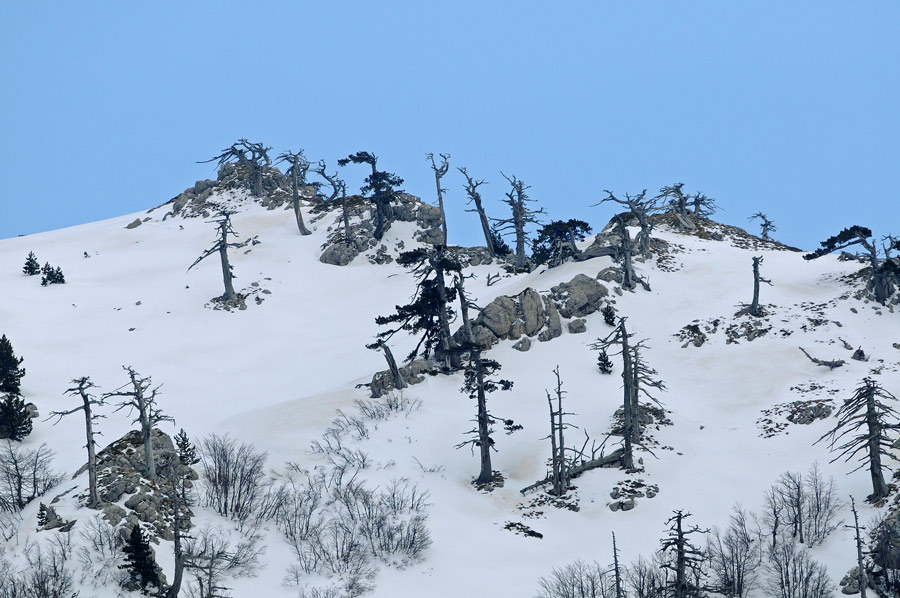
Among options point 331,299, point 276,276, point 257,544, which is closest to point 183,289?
point 276,276

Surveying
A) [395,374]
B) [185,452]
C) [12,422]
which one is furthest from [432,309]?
[12,422]

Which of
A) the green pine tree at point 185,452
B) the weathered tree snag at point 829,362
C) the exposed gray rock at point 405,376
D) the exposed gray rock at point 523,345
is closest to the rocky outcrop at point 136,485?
the green pine tree at point 185,452

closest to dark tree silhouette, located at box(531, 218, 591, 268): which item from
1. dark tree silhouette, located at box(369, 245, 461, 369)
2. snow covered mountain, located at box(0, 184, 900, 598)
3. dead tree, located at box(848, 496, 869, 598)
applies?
snow covered mountain, located at box(0, 184, 900, 598)

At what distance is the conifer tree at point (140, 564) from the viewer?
2492cm

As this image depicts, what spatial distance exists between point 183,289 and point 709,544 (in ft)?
165

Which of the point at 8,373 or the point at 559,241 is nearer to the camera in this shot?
the point at 8,373

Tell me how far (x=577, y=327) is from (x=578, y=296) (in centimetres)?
305

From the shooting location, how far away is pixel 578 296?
50.5 meters

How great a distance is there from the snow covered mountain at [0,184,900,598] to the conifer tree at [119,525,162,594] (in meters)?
0.99

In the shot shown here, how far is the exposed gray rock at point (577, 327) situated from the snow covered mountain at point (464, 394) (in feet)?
0.50

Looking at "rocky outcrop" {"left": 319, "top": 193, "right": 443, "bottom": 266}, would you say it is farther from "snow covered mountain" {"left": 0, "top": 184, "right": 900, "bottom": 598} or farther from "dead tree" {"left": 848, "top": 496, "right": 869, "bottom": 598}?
"dead tree" {"left": 848, "top": 496, "right": 869, "bottom": 598}

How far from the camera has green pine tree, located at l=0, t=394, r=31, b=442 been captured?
116 ft

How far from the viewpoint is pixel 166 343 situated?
53.3m

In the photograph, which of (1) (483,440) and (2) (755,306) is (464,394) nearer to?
(1) (483,440)
